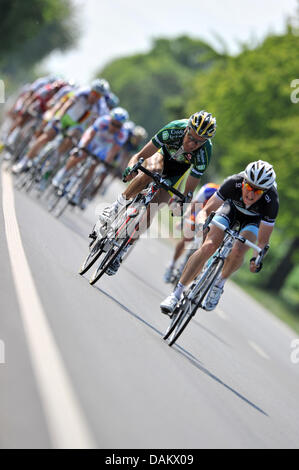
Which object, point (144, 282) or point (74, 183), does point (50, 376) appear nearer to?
point (144, 282)

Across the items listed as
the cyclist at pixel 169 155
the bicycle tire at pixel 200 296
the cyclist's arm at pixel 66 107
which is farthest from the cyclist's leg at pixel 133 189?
the cyclist's arm at pixel 66 107

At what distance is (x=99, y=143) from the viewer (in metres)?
18.1

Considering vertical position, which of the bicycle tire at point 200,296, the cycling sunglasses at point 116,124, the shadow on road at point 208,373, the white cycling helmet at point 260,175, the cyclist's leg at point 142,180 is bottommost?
the shadow on road at point 208,373

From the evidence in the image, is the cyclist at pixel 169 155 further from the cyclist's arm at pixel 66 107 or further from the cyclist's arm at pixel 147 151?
the cyclist's arm at pixel 66 107

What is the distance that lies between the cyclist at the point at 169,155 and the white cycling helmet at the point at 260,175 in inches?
34.6

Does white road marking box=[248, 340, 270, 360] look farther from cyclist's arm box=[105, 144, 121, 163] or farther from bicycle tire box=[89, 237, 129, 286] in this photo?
cyclist's arm box=[105, 144, 121, 163]

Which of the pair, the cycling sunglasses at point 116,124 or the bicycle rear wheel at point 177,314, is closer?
the bicycle rear wheel at point 177,314

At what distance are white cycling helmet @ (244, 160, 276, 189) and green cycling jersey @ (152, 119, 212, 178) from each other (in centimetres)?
125

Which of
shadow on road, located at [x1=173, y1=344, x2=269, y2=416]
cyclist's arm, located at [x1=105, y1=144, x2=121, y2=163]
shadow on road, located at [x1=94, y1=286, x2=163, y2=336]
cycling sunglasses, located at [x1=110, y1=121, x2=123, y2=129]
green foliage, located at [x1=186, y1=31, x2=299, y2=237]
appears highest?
green foliage, located at [x1=186, y1=31, x2=299, y2=237]

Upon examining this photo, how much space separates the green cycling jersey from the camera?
36.9ft

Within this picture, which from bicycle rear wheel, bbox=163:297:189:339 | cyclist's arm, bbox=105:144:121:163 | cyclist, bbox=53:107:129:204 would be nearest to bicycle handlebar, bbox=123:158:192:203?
bicycle rear wheel, bbox=163:297:189:339

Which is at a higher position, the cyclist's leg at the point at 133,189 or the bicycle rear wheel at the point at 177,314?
the cyclist's leg at the point at 133,189

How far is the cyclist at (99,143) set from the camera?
17.7 meters

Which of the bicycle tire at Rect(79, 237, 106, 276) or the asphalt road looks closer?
the asphalt road
